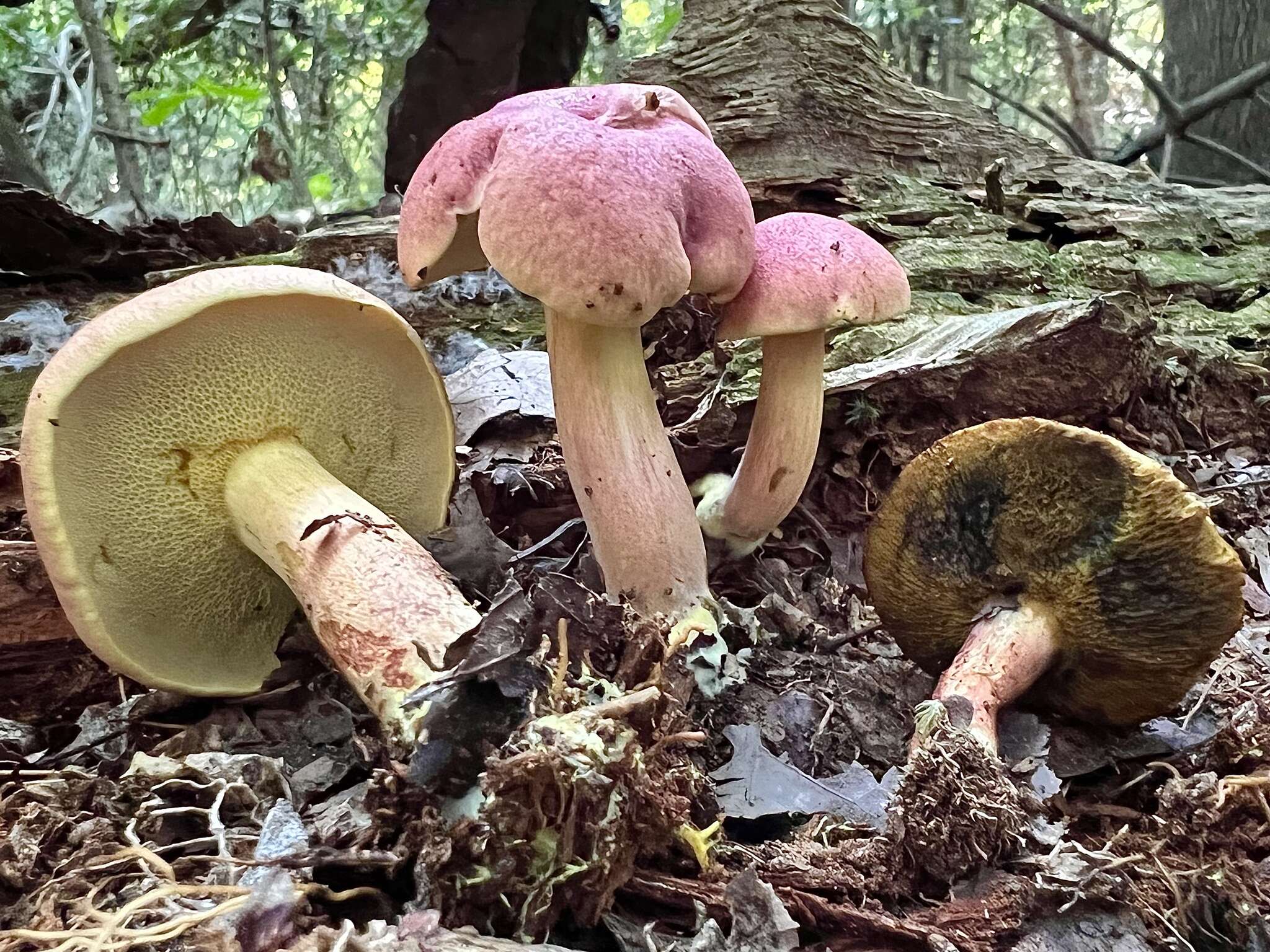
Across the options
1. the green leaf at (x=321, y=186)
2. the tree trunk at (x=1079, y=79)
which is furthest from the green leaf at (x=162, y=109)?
the tree trunk at (x=1079, y=79)

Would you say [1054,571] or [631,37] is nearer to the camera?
[1054,571]

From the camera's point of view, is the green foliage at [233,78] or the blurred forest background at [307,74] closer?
the blurred forest background at [307,74]

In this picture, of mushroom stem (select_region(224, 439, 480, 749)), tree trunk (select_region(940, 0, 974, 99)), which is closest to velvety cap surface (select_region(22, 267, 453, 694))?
mushroom stem (select_region(224, 439, 480, 749))

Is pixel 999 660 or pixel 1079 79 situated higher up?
pixel 1079 79

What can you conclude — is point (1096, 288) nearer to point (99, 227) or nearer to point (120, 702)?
point (120, 702)

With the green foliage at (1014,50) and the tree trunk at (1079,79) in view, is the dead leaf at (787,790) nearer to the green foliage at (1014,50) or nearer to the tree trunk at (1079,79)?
the green foliage at (1014,50)

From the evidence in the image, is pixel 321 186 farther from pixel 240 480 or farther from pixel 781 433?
pixel 781 433

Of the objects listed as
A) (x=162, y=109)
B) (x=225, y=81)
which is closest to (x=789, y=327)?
(x=162, y=109)
